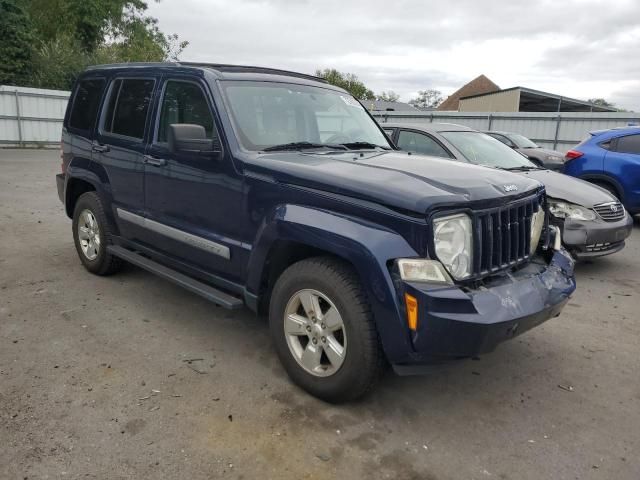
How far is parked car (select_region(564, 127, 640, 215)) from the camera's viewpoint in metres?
8.54

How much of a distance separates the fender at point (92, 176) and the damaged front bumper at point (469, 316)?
10.9 ft

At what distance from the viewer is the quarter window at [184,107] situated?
3.92 meters

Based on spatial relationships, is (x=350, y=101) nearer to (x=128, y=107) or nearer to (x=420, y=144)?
(x=128, y=107)

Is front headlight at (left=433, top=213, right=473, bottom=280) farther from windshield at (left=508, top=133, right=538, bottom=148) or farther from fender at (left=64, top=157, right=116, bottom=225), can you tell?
windshield at (left=508, top=133, right=538, bottom=148)

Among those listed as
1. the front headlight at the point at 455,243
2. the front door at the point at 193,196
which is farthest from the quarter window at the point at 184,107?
the front headlight at the point at 455,243

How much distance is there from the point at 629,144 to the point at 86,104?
26.6 feet

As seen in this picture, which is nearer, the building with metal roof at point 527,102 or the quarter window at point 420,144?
the quarter window at point 420,144

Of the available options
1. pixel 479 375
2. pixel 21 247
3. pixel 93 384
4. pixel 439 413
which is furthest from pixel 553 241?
pixel 21 247

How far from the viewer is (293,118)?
409 centimetres

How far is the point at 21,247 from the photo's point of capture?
6.36 m

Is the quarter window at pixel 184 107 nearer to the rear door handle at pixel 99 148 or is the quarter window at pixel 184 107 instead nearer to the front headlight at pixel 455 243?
the rear door handle at pixel 99 148

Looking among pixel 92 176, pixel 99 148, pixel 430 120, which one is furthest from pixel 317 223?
pixel 430 120

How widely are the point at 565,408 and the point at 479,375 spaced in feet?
1.88

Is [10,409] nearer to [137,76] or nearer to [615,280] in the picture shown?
[137,76]
